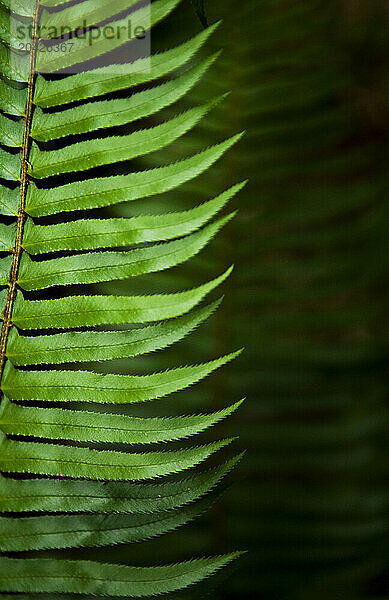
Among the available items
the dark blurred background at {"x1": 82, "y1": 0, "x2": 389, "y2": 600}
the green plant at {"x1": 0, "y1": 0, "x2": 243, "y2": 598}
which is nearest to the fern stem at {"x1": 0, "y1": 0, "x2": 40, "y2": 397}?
the green plant at {"x1": 0, "y1": 0, "x2": 243, "y2": 598}

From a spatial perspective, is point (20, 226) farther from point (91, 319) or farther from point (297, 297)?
point (297, 297)

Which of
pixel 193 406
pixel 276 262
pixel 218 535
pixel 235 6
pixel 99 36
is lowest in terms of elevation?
pixel 218 535

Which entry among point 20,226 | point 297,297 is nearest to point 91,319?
point 20,226

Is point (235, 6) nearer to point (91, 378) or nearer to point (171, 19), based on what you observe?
point (171, 19)

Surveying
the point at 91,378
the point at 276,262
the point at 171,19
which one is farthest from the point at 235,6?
the point at 91,378

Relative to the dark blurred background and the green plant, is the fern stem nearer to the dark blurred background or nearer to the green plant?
the green plant

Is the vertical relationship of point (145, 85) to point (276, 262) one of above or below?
above

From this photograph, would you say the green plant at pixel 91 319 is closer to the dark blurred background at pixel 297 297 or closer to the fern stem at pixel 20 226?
the fern stem at pixel 20 226
